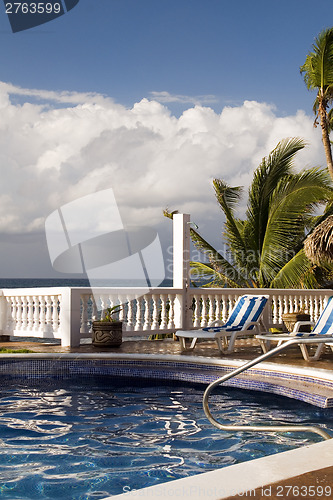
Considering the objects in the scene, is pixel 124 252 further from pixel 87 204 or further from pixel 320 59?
pixel 320 59

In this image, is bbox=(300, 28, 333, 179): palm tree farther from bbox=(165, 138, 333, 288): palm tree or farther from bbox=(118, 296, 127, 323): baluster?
bbox=(118, 296, 127, 323): baluster

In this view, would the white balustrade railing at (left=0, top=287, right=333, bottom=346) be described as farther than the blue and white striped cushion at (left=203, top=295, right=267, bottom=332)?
Yes

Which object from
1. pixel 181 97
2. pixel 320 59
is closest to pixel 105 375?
pixel 320 59

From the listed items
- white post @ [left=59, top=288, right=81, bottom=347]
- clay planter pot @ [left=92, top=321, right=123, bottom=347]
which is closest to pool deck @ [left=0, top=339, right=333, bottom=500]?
clay planter pot @ [left=92, top=321, right=123, bottom=347]

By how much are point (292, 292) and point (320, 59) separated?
8601 millimetres

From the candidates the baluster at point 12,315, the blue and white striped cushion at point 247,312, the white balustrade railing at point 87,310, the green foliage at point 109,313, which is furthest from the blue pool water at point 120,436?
Result: the baluster at point 12,315

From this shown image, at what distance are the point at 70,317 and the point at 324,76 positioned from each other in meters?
12.2

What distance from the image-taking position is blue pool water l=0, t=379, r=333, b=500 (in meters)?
4.08

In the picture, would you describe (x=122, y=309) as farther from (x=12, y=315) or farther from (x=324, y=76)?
(x=324, y=76)

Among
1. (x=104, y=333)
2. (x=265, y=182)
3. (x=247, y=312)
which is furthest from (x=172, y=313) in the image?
(x=265, y=182)

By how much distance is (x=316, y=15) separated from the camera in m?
22.9

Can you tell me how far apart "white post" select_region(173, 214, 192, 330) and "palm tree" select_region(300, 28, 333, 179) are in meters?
8.30

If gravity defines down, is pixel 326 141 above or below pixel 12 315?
above

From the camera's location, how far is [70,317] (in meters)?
9.56
